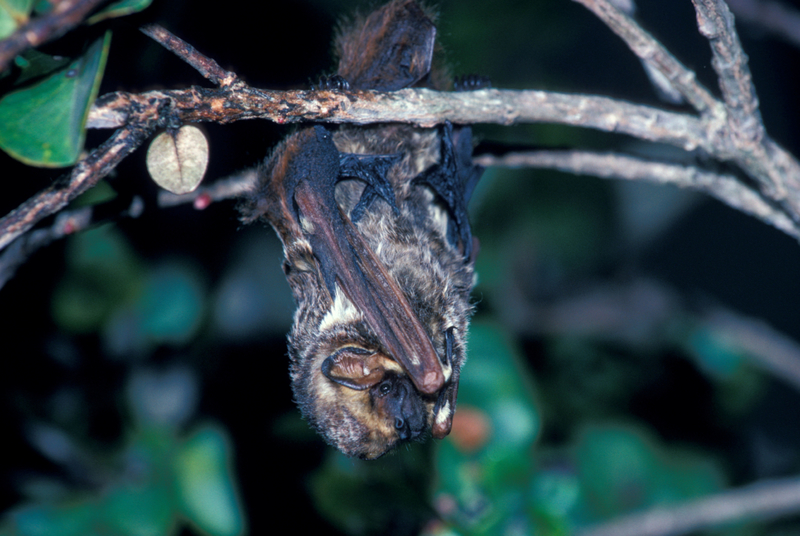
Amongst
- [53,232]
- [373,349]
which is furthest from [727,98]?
[53,232]

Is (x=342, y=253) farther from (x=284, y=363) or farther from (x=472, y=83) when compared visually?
(x=284, y=363)

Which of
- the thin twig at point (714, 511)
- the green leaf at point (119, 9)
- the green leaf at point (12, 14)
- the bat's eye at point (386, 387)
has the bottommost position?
the thin twig at point (714, 511)

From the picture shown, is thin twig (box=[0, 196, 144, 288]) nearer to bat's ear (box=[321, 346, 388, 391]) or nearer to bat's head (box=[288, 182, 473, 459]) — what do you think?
bat's head (box=[288, 182, 473, 459])

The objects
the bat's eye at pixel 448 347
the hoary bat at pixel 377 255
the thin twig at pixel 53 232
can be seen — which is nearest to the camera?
the thin twig at pixel 53 232

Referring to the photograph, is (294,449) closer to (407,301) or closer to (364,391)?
(364,391)

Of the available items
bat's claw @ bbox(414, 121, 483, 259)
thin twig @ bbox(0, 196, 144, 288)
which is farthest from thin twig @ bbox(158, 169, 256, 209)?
bat's claw @ bbox(414, 121, 483, 259)

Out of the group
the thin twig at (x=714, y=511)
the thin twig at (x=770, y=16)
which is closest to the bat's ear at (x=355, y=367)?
the thin twig at (x=714, y=511)

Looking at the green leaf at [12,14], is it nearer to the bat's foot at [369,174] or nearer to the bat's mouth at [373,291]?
the bat's mouth at [373,291]

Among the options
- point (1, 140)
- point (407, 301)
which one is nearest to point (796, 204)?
point (407, 301)
